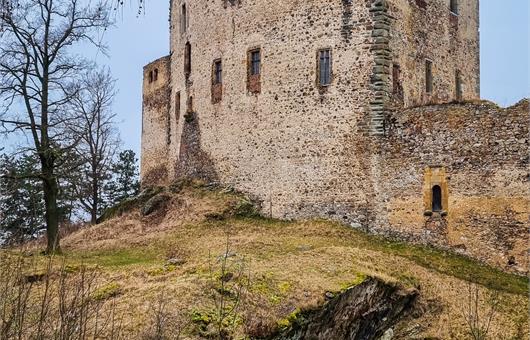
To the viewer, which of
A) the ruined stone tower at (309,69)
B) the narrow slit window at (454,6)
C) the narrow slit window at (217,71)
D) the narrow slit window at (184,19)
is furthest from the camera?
the narrow slit window at (184,19)

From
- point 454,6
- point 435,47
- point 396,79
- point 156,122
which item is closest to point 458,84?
point 435,47

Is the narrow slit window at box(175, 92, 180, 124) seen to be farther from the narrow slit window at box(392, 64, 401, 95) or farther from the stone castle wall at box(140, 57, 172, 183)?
the narrow slit window at box(392, 64, 401, 95)

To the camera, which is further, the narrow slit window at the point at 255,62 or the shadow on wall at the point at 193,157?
the shadow on wall at the point at 193,157

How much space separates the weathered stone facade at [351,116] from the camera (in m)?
22.2

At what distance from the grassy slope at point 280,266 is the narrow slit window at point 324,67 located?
16.6 ft

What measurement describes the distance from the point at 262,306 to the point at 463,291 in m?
6.73

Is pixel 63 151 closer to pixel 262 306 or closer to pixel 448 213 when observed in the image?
pixel 262 306

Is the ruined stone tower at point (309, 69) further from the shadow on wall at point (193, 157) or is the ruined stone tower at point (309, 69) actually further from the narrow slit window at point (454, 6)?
the shadow on wall at point (193, 157)

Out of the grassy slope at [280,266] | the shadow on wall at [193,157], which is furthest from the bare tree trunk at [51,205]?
the shadow on wall at [193,157]

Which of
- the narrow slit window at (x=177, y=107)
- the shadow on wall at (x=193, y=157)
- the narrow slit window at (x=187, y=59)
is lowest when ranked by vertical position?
the shadow on wall at (x=193, y=157)

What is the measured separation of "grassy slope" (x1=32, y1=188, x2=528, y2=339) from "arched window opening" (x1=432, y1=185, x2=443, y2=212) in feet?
4.36

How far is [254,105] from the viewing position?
88.6 feet

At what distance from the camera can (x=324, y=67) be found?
25422 millimetres

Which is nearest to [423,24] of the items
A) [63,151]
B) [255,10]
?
[255,10]
